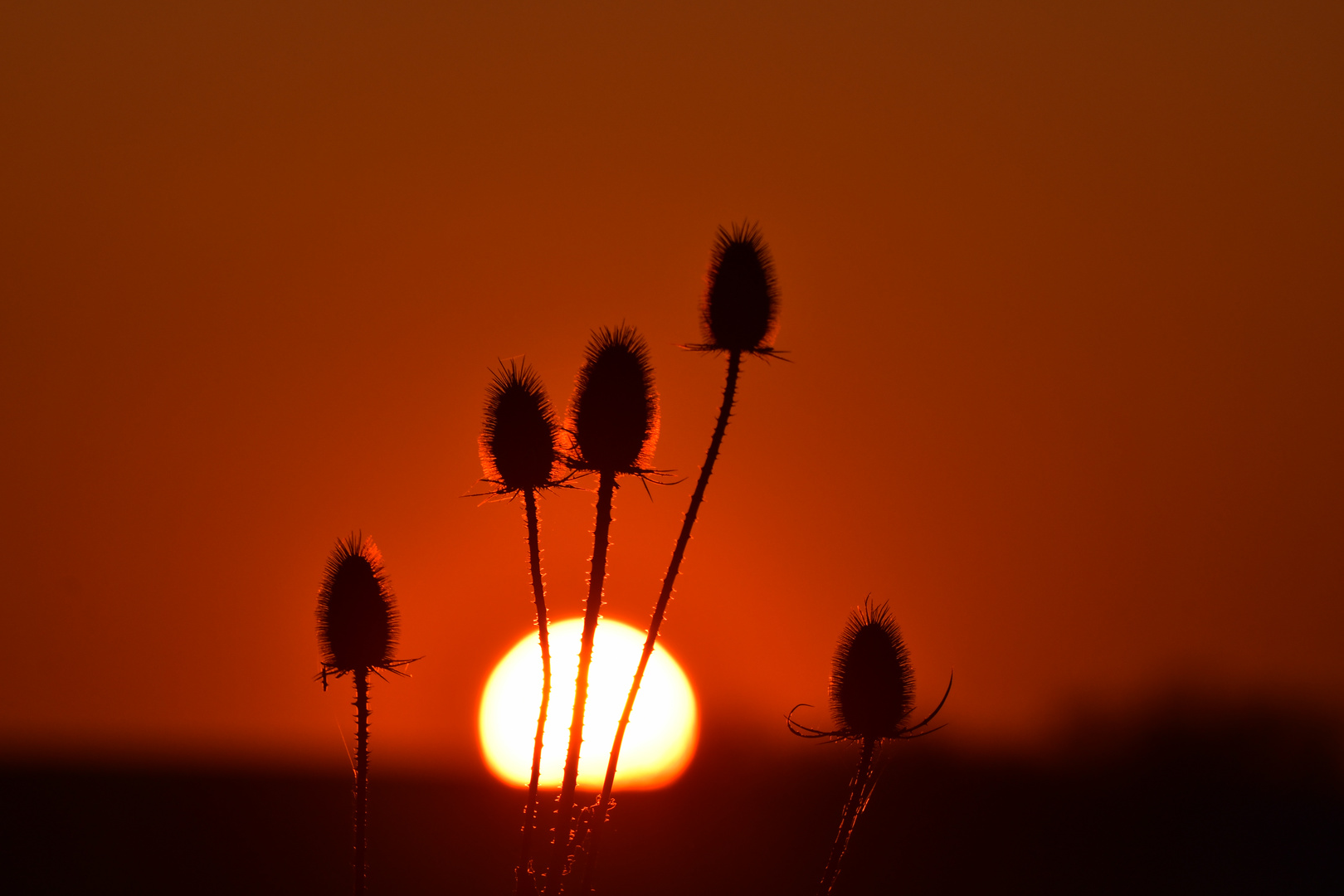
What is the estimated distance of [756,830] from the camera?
24500 millimetres

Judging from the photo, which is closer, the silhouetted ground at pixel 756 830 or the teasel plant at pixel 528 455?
the teasel plant at pixel 528 455

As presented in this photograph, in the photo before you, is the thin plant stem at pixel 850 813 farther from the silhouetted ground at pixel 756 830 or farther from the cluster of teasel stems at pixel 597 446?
the silhouetted ground at pixel 756 830

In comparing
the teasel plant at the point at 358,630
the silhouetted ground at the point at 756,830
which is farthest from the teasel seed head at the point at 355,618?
the silhouetted ground at the point at 756,830

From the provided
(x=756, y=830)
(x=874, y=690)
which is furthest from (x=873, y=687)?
(x=756, y=830)

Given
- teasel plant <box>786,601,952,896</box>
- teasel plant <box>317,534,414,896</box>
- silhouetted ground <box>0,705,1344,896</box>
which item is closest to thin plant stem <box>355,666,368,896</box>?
teasel plant <box>317,534,414,896</box>

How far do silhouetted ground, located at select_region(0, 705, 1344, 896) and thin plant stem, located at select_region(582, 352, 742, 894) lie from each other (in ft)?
44.3

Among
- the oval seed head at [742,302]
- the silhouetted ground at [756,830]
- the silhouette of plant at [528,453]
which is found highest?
the oval seed head at [742,302]

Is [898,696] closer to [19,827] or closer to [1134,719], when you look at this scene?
[19,827]

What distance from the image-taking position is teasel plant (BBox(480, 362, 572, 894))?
18.0 ft

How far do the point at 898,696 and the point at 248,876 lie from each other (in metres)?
23.0

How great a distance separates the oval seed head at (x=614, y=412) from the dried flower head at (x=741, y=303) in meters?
0.42

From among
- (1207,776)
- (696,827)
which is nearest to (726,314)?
(696,827)

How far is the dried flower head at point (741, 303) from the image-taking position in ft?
18.8

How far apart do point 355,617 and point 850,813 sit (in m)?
2.62
